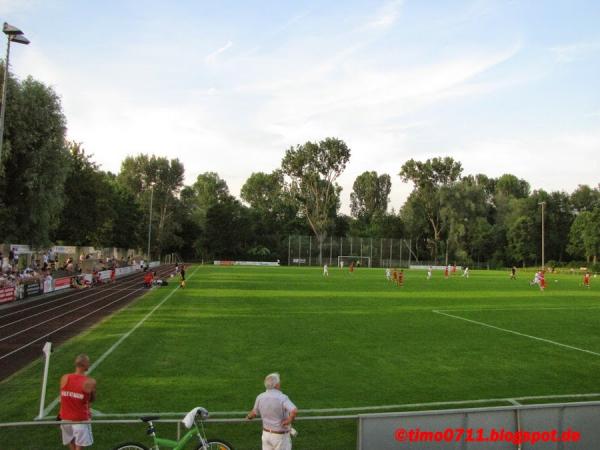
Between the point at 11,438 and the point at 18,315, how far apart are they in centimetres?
1723

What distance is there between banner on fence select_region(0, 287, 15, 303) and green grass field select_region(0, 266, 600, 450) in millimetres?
7055

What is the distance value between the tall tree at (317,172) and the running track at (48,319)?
61.6 m

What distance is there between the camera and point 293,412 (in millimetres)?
6391

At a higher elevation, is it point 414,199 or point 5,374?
point 414,199

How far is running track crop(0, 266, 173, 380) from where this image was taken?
50.9 feet

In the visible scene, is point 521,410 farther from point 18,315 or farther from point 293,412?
point 18,315

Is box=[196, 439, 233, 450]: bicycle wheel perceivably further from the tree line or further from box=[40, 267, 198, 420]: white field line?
the tree line

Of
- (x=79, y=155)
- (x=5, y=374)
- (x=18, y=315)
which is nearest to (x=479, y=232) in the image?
(x=79, y=155)

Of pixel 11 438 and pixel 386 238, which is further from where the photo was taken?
pixel 386 238

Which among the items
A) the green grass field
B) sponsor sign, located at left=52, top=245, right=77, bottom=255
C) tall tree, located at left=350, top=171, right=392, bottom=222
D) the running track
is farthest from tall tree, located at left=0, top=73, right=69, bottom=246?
tall tree, located at left=350, top=171, right=392, bottom=222

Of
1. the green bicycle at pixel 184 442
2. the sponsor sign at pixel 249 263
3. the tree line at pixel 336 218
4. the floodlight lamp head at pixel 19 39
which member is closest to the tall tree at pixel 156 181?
the tree line at pixel 336 218

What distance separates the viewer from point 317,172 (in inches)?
3777

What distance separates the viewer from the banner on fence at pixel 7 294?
27.9 m

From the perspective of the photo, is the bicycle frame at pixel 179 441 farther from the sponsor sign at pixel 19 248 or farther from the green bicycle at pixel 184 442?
the sponsor sign at pixel 19 248
